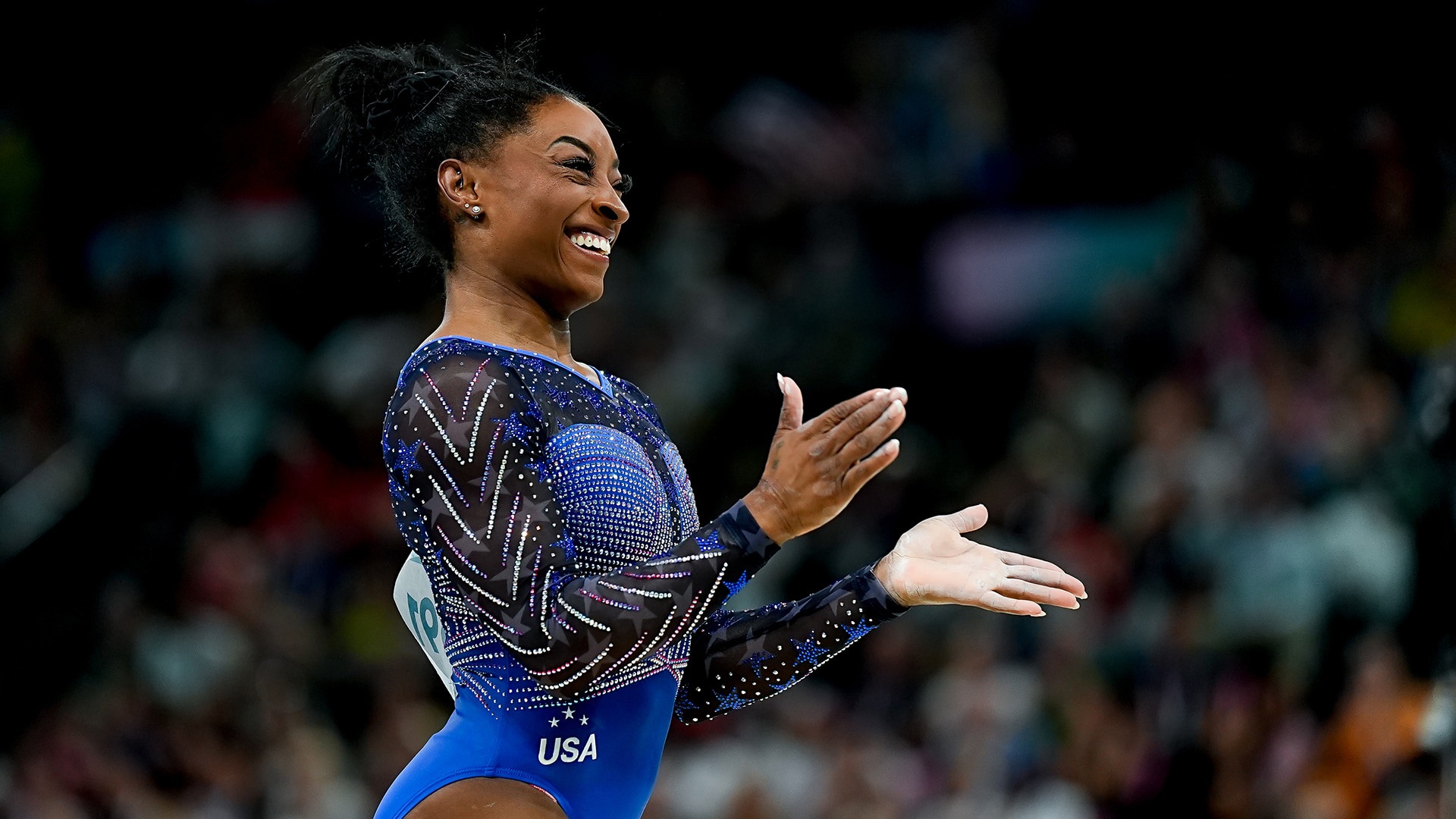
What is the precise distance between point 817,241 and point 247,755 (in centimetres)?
320

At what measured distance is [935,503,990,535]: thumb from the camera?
247 cm

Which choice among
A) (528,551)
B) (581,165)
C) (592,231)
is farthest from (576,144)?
(528,551)

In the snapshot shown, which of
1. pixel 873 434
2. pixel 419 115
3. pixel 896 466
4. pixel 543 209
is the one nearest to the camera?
pixel 873 434

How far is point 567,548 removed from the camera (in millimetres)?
2391

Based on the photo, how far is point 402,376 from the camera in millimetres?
2539

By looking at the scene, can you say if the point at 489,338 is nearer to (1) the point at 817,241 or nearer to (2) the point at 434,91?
(2) the point at 434,91

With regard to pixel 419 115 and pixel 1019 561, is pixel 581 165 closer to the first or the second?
pixel 419 115

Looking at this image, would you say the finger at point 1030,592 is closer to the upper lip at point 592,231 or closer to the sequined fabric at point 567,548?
the sequined fabric at point 567,548

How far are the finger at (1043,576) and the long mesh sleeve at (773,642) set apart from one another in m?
0.20

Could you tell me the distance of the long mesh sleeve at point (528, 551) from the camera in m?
2.32

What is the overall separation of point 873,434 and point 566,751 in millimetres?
685

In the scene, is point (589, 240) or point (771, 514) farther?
point (589, 240)

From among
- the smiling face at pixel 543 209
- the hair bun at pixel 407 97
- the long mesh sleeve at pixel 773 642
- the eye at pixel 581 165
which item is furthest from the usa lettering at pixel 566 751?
the hair bun at pixel 407 97

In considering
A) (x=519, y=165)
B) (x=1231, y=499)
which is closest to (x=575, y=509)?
(x=519, y=165)
